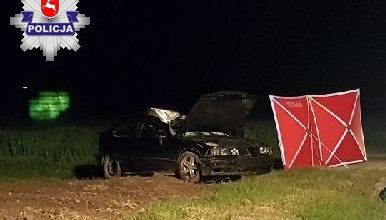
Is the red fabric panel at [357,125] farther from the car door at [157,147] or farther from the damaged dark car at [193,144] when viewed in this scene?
the car door at [157,147]

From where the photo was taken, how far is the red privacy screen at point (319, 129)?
52.5 feet

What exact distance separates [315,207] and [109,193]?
3.26m

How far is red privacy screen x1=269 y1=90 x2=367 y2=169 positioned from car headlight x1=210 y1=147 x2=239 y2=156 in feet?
4.80

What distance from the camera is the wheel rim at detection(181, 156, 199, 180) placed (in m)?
14.4

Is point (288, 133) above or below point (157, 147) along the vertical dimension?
above

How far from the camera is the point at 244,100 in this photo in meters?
15.3

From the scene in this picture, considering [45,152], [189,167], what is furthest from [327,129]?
[45,152]

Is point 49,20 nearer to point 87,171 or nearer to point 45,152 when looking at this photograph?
point 45,152

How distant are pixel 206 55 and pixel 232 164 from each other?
3555 centimetres

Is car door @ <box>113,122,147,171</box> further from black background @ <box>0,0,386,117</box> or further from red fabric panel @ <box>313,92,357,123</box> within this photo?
black background @ <box>0,0,386,117</box>

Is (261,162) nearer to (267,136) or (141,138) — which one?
(141,138)

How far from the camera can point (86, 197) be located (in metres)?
10.8

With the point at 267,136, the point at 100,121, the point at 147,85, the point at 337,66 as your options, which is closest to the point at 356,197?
the point at 267,136

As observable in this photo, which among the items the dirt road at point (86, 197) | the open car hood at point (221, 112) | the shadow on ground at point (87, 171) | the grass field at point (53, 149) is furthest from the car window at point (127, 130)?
the grass field at point (53, 149)
